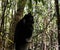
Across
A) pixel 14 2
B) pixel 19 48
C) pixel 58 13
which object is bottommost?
pixel 19 48

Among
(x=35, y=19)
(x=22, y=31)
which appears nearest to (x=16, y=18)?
(x=22, y=31)

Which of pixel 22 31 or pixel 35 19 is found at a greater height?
pixel 35 19

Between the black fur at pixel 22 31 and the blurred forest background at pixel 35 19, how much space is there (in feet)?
0.24

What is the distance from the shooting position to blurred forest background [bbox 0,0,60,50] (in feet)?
9.11

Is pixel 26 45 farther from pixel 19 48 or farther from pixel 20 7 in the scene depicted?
pixel 20 7

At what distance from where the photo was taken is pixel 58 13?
1627 millimetres

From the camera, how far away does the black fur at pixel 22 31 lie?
8.90ft

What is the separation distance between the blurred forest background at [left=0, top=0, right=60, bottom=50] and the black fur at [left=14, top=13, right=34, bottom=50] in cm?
7

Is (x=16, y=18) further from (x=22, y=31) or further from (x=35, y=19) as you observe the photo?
(x=35, y=19)

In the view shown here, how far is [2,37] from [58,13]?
1.27m

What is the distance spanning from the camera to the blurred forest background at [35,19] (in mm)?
2777

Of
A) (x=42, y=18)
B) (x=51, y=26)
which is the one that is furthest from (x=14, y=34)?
(x=51, y=26)

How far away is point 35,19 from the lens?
5496 mm

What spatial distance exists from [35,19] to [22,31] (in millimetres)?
2745
